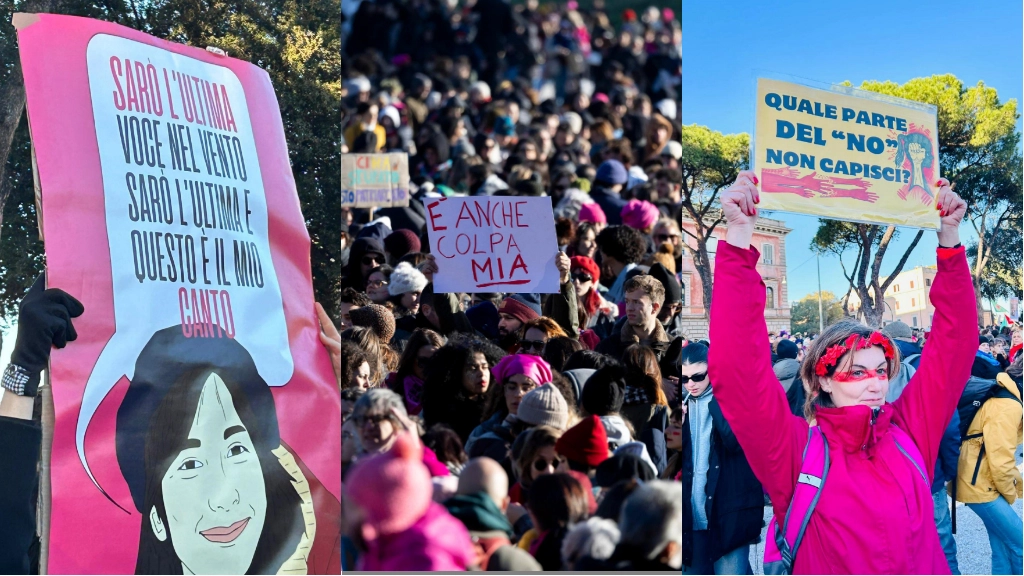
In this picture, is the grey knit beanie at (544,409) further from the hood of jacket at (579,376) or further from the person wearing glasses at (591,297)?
the person wearing glasses at (591,297)

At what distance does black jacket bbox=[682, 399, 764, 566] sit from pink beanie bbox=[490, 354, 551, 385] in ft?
2.85

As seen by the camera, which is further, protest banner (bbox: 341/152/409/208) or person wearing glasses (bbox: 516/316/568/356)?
protest banner (bbox: 341/152/409/208)

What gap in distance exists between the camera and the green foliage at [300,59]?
4469mm

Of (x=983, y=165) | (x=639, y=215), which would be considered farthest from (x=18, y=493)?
(x=639, y=215)

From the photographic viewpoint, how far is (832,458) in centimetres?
348

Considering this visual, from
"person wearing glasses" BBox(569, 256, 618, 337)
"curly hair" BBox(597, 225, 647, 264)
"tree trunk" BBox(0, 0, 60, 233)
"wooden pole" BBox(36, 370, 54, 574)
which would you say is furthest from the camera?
"curly hair" BBox(597, 225, 647, 264)

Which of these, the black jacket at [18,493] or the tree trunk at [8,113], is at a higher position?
the tree trunk at [8,113]

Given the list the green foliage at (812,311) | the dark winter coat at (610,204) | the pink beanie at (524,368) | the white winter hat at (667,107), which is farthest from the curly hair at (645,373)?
the white winter hat at (667,107)

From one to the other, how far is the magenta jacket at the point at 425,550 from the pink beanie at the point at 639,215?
474cm

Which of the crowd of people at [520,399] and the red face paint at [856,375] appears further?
the crowd of people at [520,399]

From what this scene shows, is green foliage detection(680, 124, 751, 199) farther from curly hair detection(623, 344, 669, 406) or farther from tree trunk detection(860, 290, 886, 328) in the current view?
curly hair detection(623, 344, 669, 406)

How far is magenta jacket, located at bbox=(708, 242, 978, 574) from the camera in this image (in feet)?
11.2

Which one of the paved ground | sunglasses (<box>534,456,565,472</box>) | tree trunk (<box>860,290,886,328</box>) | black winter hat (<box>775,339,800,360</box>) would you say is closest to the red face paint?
black winter hat (<box>775,339,800,360</box>)

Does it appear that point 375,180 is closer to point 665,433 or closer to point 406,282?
point 406,282
